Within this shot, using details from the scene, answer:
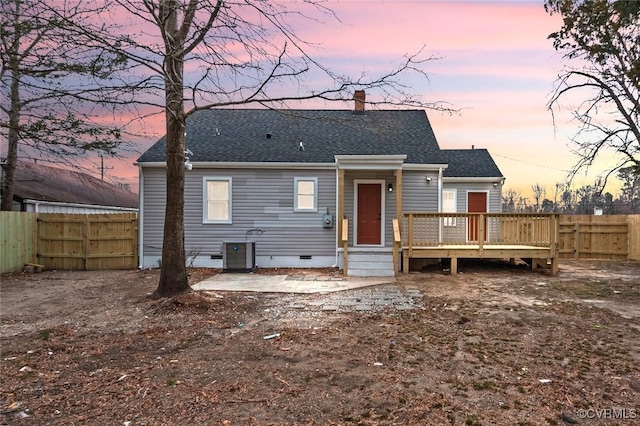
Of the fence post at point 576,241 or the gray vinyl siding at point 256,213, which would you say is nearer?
the gray vinyl siding at point 256,213

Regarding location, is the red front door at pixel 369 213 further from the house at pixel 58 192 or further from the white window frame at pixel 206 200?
the house at pixel 58 192

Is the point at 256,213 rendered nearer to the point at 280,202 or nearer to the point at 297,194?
the point at 280,202

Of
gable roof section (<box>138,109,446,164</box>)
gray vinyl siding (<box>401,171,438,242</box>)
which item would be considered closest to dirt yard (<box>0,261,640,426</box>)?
gray vinyl siding (<box>401,171,438,242</box>)

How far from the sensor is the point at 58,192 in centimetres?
1688

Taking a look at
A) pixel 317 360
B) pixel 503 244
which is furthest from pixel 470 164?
pixel 317 360

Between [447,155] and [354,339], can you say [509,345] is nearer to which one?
[354,339]

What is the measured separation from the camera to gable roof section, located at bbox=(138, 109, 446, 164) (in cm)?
1182

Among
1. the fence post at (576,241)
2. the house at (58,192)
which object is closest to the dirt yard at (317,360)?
the house at (58,192)

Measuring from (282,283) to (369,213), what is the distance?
405 cm

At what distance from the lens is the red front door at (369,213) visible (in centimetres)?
1188

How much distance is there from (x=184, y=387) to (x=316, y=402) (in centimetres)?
125

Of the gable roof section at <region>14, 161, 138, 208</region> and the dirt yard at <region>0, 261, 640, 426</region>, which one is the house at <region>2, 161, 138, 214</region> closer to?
the gable roof section at <region>14, 161, 138, 208</region>

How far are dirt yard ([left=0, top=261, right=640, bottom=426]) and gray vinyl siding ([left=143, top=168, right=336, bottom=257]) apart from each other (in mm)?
3797

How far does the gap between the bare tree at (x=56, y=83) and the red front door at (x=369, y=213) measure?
6742 millimetres
